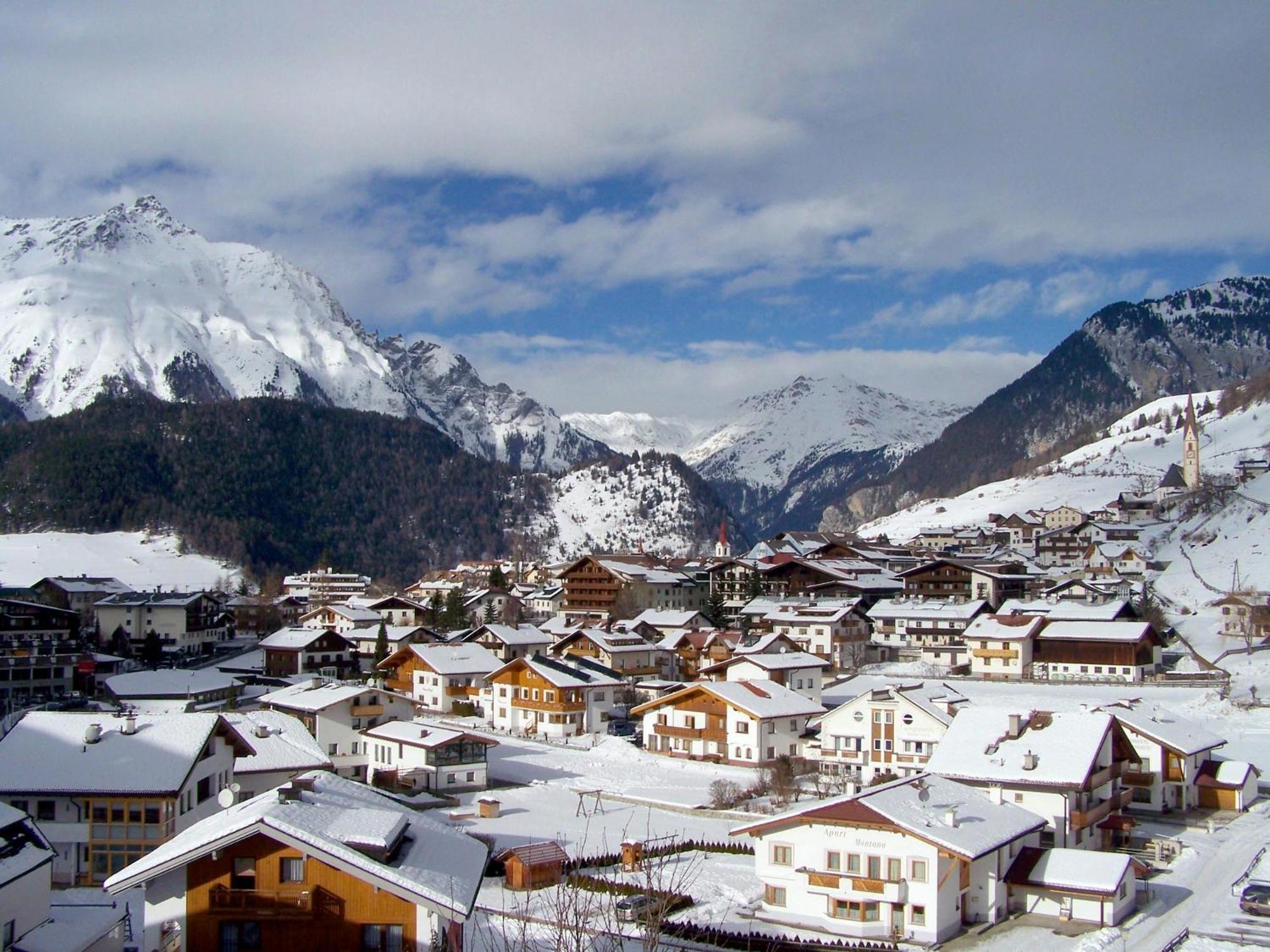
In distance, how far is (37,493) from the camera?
162 meters

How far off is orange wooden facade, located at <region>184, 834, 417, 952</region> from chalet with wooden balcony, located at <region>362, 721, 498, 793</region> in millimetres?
25247

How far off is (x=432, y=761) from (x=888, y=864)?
71.4 feet

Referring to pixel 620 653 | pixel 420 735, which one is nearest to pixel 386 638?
pixel 620 653

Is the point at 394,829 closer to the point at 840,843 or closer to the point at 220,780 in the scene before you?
the point at 840,843

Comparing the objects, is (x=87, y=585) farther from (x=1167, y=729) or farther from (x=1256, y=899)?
(x=1256, y=899)

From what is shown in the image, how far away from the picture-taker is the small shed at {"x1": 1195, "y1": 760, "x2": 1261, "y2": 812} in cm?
3834

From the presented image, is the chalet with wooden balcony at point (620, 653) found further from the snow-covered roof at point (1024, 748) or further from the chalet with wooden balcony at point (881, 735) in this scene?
the snow-covered roof at point (1024, 748)

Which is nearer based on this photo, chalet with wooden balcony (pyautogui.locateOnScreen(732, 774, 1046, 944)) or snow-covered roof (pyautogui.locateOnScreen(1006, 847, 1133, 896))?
chalet with wooden balcony (pyautogui.locateOnScreen(732, 774, 1046, 944))

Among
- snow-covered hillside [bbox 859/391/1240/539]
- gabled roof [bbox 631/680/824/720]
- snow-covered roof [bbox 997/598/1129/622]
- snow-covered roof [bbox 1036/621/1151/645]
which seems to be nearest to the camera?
gabled roof [bbox 631/680/824/720]

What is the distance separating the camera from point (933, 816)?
27.2 metres

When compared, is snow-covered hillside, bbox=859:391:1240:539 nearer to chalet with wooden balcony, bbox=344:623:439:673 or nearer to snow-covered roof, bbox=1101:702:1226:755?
chalet with wooden balcony, bbox=344:623:439:673

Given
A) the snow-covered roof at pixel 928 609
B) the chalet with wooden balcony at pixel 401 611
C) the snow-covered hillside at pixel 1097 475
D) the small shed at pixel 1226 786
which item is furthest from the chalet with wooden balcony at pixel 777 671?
the snow-covered hillside at pixel 1097 475

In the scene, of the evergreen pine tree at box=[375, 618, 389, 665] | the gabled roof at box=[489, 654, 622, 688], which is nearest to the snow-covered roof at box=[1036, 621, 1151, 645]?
the gabled roof at box=[489, 654, 622, 688]

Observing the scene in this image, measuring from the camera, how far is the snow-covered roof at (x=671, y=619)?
79831mm
